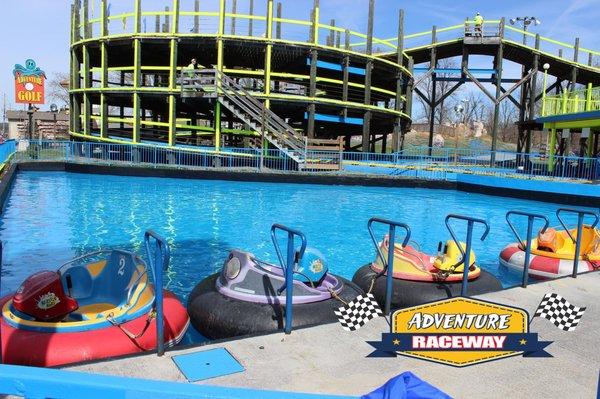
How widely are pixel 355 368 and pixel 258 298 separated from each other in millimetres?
1952

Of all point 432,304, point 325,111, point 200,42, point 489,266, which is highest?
point 200,42

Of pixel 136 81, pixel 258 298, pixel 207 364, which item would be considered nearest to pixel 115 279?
pixel 258 298

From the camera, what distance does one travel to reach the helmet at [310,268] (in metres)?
6.20

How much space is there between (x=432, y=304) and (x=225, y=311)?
295cm

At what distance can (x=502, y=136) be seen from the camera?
83.9 meters

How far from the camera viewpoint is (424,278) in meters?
7.18

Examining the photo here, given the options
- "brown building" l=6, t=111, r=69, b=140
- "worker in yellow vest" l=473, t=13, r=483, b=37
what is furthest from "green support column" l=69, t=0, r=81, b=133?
"worker in yellow vest" l=473, t=13, r=483, b=37

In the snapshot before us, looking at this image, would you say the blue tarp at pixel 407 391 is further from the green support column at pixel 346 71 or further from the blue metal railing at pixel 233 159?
the green support column at pixel 346 71

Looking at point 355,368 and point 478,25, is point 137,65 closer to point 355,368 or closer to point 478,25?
point 478,25

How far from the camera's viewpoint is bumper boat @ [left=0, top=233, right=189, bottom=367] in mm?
4727

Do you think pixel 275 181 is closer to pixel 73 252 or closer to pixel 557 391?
pixel 73 252

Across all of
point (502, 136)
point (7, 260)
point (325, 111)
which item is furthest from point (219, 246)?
point (502, 136)

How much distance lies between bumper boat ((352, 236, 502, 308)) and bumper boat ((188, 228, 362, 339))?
2.35 feet

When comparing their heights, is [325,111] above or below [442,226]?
above
